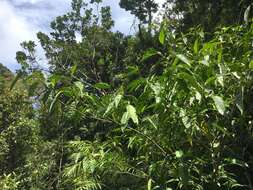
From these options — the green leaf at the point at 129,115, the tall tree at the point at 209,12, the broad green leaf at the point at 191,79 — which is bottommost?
the green leaf at the point at 129,115

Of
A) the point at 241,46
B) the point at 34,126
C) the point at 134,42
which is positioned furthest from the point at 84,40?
the point at 241,46

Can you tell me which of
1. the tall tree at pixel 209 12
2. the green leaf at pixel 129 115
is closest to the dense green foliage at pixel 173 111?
the green leaf at pixel 129 115

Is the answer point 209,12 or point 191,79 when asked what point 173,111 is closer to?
point 191,79

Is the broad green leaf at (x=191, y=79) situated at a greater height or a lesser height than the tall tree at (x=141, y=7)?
lesser

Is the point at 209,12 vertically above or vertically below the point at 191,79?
above

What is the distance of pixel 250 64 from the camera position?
1479mm

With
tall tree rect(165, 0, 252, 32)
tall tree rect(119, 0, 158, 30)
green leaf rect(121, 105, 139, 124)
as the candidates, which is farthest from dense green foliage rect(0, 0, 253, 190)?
tall tree rect(119, 0, 158, 30)

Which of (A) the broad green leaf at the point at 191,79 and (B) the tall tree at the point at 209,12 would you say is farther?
(B) the tall tree at the point at 209,12

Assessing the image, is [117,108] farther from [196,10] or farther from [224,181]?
[196,10]

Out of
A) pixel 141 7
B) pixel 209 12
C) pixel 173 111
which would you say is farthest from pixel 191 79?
pixel 141 7

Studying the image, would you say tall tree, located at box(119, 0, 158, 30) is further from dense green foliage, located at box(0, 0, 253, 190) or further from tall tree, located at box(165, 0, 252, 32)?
dense green foliage, located at box(0, 0, 253, 190)

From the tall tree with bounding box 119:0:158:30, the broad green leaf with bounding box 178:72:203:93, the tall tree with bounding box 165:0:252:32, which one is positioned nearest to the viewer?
the broad green leaf with bounding box 178:72:203:93

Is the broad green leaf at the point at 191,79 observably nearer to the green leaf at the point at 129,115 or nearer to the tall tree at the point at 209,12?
the green leaf at the point at 129,115

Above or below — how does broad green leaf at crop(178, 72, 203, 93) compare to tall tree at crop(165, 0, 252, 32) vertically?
below
